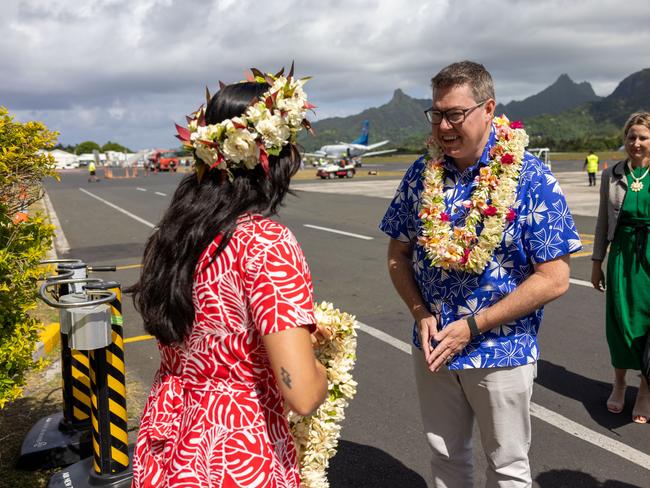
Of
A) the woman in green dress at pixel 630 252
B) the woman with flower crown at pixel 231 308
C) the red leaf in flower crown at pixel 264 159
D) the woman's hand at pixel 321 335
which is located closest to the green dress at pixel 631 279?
the woman in green dress at pixel 630 252

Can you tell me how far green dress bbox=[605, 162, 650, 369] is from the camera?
3.89 meters

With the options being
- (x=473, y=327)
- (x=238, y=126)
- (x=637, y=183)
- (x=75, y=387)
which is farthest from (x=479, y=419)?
(x=75, y=387)

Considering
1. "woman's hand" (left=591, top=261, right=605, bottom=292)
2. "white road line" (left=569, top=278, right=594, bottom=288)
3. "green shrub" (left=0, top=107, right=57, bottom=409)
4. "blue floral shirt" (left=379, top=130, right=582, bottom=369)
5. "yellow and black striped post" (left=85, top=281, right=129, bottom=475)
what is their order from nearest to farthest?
"blue floral shirt" (left=379, top=130, right=582, bottom=369) → "green shrub" (left=0, top=107, right=57, bottom=409) → "yellow and black striped post" (left=85, top=281, right=129, bottom=475) → "woman's hand" (left=591, top=261, right=605, bottom=292) → "white road line" (left=569, top=278, right=594, bottom=288)

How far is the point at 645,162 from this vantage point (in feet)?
12.8

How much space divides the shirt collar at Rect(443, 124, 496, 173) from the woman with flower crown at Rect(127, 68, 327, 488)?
95 centimetres

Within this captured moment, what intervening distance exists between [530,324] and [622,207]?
2039 millimetres

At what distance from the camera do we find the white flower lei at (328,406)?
2.06 m

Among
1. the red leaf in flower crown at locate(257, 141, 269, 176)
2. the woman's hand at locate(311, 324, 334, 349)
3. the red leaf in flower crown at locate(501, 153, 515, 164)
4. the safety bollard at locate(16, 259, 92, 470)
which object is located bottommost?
the safety bollard at locate(16, 259, 92, 470)

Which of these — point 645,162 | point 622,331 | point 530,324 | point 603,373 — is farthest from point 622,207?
point 530,324

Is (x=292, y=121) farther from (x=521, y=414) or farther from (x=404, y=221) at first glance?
(x=521, y=414)

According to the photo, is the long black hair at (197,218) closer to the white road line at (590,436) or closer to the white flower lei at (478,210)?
the white flower lei at (478,210)

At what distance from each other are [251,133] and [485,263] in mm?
1189

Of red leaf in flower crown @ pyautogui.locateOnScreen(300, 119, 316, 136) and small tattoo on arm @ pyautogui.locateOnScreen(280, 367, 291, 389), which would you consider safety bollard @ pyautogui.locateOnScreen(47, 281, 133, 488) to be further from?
small tattoo on arm @ pyautogui.locateOnScreen(280, 367, 291, 389)

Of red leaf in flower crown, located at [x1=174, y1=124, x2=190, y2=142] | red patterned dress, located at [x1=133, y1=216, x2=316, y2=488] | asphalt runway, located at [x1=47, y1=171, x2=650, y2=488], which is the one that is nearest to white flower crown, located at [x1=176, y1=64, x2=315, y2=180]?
red leaf in flower crown, located at [x1=174, y1=124, x2=190, y2=142]
